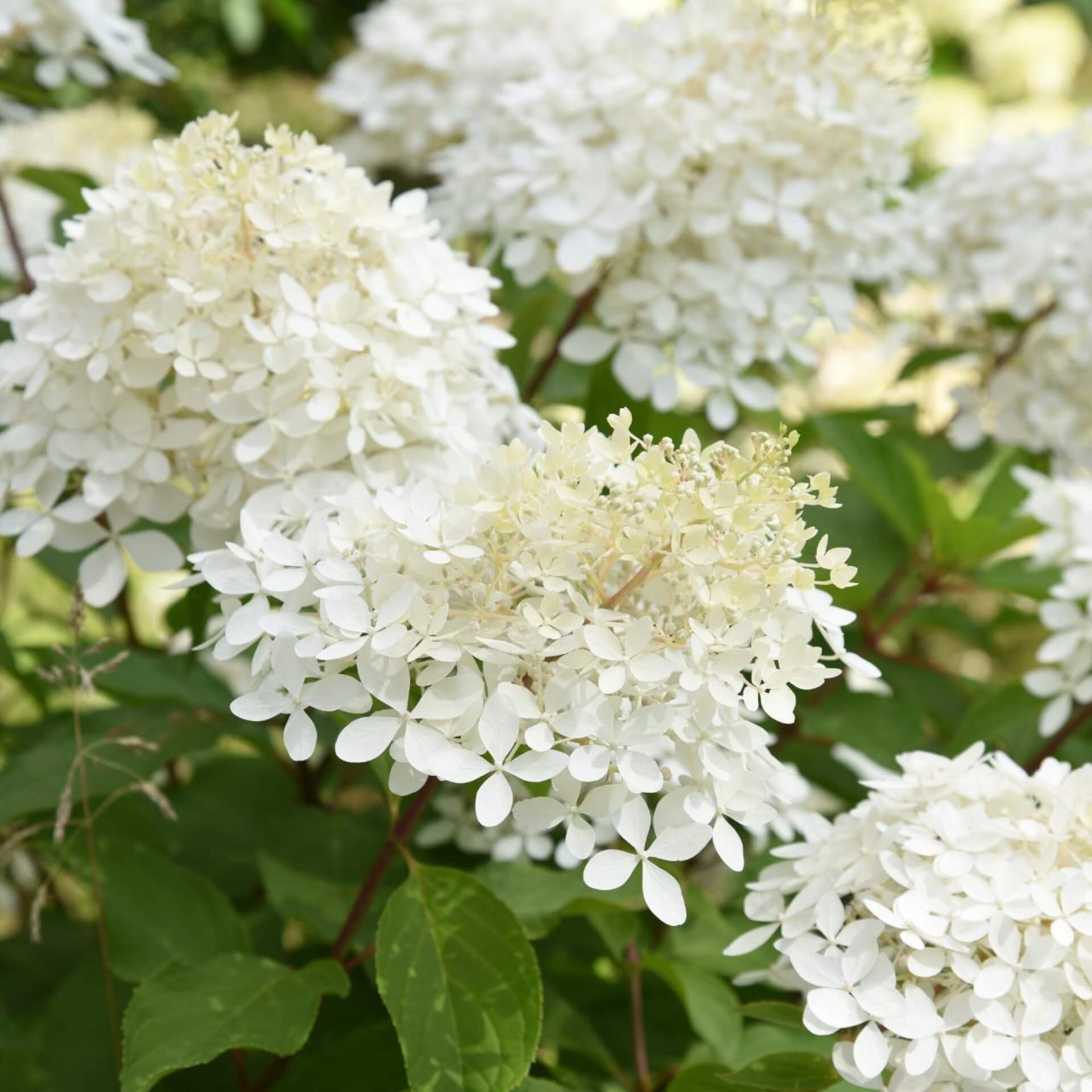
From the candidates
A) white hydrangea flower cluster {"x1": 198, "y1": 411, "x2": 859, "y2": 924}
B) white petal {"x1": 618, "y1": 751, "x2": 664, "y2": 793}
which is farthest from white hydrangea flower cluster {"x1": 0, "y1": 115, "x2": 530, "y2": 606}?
white petal {"x1": 618, "y1": 751, "x2": 664, "y2": 793}

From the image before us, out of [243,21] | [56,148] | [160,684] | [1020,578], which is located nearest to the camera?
[160,684]

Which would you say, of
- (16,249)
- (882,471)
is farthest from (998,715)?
(16,249)

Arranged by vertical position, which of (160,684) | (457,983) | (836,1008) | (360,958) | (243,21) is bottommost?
(243,21)

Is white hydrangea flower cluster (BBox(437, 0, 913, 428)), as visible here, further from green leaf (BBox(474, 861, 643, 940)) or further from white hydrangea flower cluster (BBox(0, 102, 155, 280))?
white hydrangea flower cluster (BBox(0, 102, 155, 280))

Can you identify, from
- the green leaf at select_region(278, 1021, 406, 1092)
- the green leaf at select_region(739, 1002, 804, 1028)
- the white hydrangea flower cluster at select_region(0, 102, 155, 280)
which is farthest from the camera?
the white hydrangea flower cluster at select_region(0, 102, 155, 280)

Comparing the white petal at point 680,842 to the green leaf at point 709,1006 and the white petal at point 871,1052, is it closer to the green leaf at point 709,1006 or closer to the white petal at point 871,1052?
the white petal at point 871,1052

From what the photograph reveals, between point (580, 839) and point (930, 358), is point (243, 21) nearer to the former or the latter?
point (930, 358)
